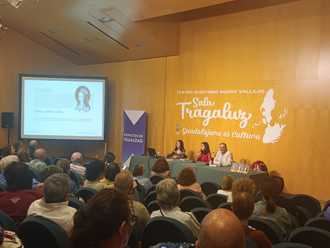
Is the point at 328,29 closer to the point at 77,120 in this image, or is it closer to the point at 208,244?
the point at 208,244

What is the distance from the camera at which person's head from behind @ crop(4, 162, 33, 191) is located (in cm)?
357

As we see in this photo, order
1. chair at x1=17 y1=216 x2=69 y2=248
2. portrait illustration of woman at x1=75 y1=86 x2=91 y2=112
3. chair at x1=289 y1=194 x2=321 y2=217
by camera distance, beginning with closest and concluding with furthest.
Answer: chair at x1=17 y1=216 x2=69 y2=248, chair at x1=289 y1=194 x2=321 y2=217, portrait illustration of woman at x1=75 y1=86 x2=91 y2=112

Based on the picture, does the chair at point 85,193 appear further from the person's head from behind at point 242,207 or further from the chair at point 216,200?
the person's head from behind at point 242,207

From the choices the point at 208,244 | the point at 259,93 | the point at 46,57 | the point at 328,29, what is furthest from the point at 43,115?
the point at 208,244

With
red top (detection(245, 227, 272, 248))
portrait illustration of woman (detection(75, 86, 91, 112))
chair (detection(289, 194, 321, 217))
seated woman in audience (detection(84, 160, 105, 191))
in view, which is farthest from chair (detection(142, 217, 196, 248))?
portrait illustration of woman (detection(75, 86, 91, 112))

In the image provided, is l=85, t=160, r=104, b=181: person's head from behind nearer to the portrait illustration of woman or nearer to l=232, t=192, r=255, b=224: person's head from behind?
l=232, t=192, r=255, b=224: person's head from behind

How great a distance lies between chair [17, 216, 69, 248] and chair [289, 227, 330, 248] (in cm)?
146

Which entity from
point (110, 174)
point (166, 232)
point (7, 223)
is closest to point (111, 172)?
point (110, 174)

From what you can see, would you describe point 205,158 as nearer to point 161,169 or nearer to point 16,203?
point 161,169

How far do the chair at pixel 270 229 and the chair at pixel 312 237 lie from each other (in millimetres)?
96

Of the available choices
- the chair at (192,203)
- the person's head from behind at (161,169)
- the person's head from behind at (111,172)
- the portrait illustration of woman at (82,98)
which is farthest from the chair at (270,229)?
the portrait illustration of woman at (82,98)

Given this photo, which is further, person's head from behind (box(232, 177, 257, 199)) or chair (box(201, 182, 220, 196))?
chair (box(201, 182, 220, 196))

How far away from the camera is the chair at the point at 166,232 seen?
2658 millimetres

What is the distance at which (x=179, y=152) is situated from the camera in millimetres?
9531
